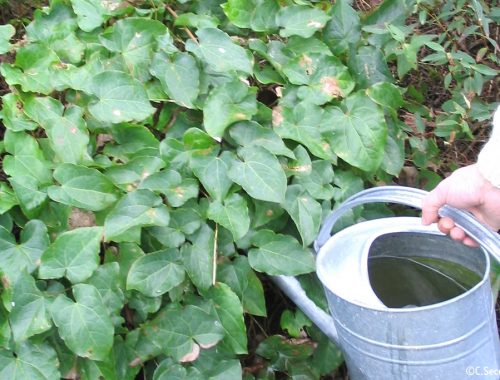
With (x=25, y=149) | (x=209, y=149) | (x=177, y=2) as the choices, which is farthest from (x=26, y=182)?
(x=177, y=2)

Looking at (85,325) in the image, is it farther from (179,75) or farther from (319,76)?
(319,76)

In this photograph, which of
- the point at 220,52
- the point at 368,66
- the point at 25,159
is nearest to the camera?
the point at 25,159

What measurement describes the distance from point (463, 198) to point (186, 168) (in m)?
0.58

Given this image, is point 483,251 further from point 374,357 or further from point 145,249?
point 145,249

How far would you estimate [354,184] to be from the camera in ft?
5.43

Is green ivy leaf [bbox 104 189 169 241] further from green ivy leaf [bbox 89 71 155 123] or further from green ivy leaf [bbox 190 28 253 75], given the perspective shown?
green ivy leaf [bbox 190 28 253 75]

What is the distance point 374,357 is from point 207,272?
1.26ft

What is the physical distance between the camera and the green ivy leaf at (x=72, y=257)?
1.41m

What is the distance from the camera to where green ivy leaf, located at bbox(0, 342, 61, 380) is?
1.38 meters

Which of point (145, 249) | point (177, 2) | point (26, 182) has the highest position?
point (177, 2)

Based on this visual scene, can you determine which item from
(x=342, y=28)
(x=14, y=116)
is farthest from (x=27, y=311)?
(x=342, y=28)

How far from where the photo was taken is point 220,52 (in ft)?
5.43
